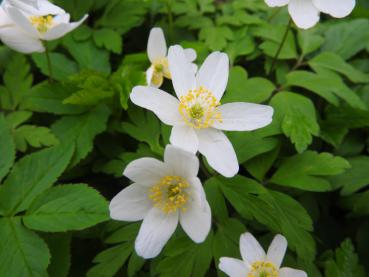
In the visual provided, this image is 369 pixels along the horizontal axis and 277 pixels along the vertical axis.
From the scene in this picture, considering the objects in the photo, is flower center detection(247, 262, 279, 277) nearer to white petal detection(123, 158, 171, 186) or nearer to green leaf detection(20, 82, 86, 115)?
white petal detection(123, 158, 171, 186)

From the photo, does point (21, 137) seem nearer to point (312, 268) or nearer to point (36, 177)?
point (36, 177)

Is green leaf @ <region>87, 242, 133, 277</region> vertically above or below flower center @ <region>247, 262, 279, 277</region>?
below

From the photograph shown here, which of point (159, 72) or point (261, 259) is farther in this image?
point (159, 72)

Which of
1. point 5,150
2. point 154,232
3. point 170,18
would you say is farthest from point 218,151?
point 170,18

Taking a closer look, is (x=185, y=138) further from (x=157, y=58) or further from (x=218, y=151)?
(x=157, y=58)

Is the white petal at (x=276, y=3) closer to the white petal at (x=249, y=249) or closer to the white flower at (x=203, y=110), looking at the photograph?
the white flower at (x=203, y=110)

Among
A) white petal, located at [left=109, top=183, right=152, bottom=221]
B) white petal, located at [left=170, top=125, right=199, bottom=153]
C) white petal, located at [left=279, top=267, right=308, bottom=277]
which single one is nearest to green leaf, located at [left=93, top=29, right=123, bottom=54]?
white petal, located at [left=170, top=125, right=199, bottom=153]

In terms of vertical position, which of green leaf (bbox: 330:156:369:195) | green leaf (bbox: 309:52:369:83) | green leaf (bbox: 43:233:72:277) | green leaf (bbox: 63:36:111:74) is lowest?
green leaf (bbox: 43:233:72:277)

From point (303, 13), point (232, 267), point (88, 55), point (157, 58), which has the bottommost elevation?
point (232, 267)
